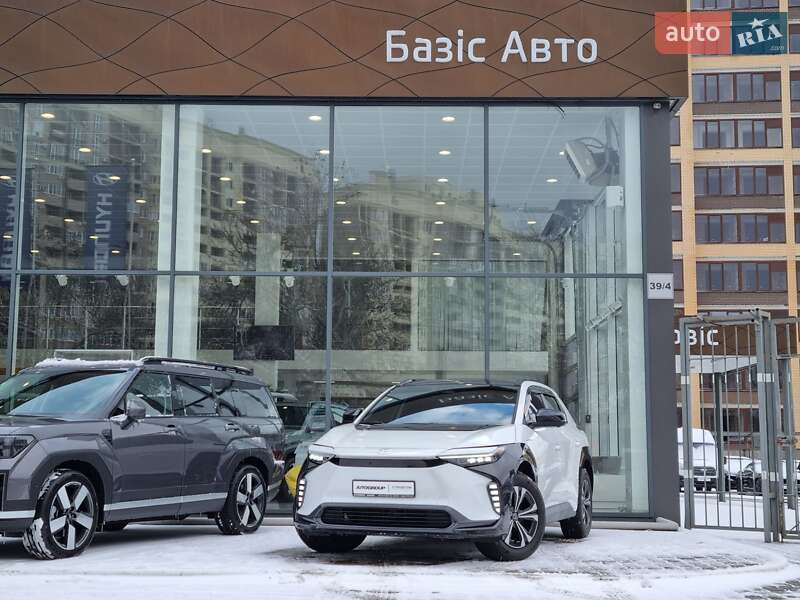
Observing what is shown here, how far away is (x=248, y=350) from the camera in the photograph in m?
15.1

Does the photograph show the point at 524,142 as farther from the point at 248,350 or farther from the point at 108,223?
the point at 108,223

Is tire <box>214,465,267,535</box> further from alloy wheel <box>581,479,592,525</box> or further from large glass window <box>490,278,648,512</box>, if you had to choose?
large glass window <box>490,278,648,512</box>

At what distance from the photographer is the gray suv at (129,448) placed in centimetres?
905

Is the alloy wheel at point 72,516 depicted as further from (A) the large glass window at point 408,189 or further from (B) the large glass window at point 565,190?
(B) the large glass window at point 565,190

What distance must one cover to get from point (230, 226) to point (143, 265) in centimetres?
134

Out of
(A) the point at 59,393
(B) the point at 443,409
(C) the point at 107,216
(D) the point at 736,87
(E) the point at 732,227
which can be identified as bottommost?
(B) the point at 443,409

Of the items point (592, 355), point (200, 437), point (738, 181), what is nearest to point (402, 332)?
point (592, 355)

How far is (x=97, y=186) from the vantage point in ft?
51.1

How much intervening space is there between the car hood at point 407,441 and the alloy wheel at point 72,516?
212 centimetres

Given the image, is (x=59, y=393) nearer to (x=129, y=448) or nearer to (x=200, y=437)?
(x=129, y=448)

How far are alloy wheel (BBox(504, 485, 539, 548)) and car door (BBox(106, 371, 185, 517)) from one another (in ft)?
11.6

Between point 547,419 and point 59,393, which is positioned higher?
point 59,393

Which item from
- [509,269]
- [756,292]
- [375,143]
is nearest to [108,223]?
[375,143]

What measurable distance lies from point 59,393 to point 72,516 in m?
1.41
